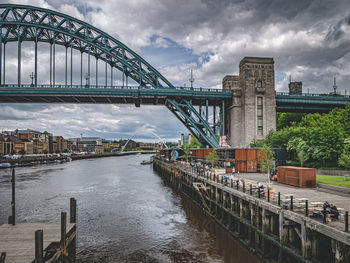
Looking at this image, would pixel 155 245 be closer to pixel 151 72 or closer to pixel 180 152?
pixel 151 72

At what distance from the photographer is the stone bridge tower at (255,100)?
53.8 metres

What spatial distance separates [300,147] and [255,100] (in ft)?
57.9

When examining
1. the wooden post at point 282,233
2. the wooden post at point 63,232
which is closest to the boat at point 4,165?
the wooden post at point 63,232

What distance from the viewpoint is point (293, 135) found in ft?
150

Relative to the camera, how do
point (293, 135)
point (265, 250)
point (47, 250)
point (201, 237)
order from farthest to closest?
point (293, 135), point (201, 237), point (265, 250), point (47, 250)

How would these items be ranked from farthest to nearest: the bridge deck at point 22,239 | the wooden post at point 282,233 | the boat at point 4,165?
the boat at point 4,165
the wooden post at point 282,233
the bridge deck at point 22,239

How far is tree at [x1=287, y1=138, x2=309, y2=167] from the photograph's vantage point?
36.8 metres

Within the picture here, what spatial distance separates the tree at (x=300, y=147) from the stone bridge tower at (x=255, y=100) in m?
11.5

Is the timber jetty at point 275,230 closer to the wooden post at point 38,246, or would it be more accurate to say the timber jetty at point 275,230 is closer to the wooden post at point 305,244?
the wooden post at point 305,244

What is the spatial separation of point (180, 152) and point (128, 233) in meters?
56.7

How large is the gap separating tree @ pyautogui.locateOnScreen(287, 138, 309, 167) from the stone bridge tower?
37.9 ft

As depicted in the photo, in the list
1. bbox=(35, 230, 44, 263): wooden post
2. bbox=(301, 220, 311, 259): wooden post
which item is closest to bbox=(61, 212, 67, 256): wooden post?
bbox=(35, 230, 44, 263): wooden post

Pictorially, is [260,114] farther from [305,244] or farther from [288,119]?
[305,244]

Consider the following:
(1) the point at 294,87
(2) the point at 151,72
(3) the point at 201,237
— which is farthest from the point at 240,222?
(1) the point at 294,87
